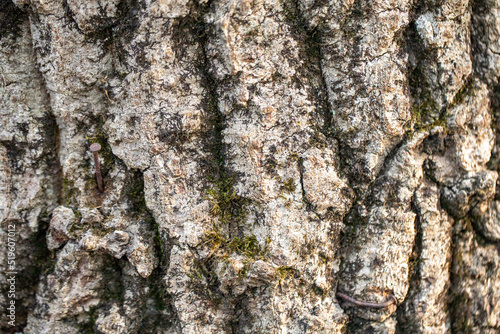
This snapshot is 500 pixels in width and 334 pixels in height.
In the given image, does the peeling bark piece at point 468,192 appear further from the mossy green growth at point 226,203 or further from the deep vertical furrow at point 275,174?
the mossy green growth at point 226,203

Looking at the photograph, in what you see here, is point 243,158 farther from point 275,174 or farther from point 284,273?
point 284,273

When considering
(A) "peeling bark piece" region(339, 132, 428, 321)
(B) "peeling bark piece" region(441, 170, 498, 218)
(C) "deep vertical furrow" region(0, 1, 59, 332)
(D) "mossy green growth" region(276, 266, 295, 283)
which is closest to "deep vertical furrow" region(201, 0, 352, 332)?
(D) "mossy green growth" region(276, 266, 295, 283)

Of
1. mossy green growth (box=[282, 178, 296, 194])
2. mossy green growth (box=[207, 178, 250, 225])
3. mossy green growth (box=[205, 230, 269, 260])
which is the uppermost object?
mossy green growth (box=[282, 178, 296, 194])

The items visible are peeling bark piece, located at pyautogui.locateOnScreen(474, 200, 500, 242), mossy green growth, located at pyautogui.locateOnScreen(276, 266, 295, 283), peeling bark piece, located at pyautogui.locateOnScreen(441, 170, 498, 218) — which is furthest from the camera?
peeling bark piece, located at pyautogui.locateOnScreen(474, 200, 500, 242)

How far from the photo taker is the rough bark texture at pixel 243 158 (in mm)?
1811

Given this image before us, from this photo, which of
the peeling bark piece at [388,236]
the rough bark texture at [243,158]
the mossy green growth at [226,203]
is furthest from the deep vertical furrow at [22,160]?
the peeling bark piece at [388,236]

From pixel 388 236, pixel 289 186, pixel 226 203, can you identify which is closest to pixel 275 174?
pixel 289 186

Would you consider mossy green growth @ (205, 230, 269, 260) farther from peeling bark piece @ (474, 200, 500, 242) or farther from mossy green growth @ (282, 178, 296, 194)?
peeling bark piece @ (474, 200, 500, 242)

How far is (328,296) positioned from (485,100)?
1316mm

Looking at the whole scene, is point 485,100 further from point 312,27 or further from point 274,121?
point 274,121

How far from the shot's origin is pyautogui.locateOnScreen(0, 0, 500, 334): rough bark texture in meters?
1.81

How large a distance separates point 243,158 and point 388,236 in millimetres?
799

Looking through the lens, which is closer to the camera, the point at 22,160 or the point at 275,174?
the point at 275,174

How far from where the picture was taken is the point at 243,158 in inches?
72.5
